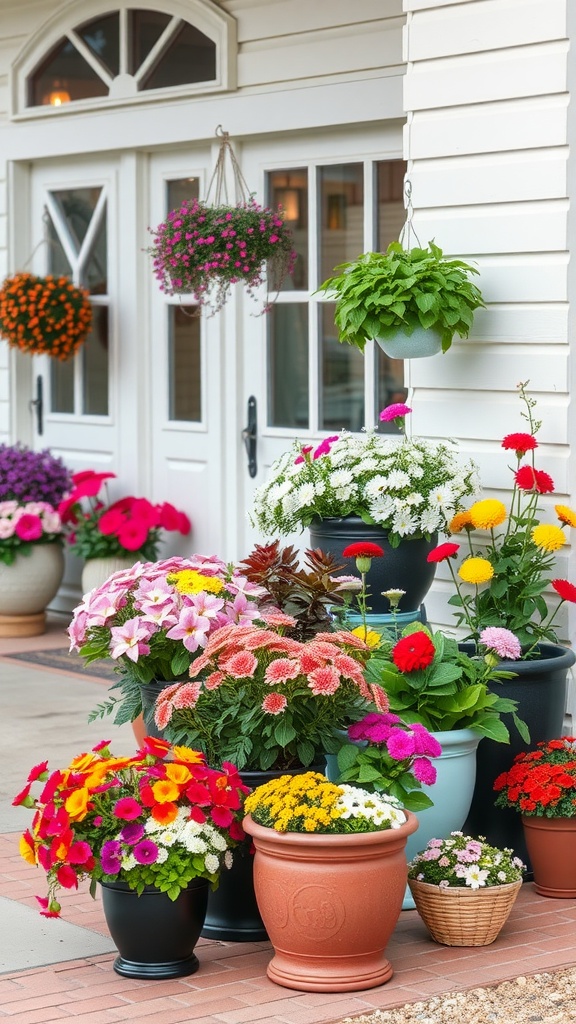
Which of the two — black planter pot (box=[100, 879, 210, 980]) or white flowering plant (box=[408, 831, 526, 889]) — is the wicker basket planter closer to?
white flowering plant (box=[408, 831, 526, 889])

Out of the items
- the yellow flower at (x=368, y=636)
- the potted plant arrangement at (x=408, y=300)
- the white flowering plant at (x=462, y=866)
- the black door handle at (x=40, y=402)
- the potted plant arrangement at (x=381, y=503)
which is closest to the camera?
the white flowering plant at (x=462, y=866)

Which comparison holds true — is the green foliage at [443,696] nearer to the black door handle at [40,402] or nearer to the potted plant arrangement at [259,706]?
the potted plant arrangement at [259,706]

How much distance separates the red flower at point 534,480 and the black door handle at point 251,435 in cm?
298

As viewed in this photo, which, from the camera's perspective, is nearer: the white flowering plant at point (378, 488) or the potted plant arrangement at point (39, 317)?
the white flowering plant at point (378, 488)

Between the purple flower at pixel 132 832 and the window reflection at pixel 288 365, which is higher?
the window reflection at pixel 288 365

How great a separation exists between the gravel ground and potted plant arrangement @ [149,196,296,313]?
367cm

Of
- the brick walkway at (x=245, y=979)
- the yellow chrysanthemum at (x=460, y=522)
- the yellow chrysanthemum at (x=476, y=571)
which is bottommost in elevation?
the brick walkway at (x=245, y=979)

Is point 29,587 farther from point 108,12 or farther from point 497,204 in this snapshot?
point 497,204

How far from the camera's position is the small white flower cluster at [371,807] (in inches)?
142

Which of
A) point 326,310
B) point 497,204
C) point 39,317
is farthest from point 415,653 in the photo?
point 39,317

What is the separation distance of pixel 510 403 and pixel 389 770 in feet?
5.02

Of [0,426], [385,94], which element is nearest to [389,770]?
[385,94]

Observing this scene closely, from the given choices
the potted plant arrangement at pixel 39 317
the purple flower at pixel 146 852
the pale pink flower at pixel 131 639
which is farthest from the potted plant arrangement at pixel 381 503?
the potted plant arrangement at pixel 39 317

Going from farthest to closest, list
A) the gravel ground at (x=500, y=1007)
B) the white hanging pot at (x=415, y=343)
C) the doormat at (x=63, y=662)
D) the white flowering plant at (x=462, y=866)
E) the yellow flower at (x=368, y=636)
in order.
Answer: the doormat at (x=63, y=662) → the white hanging pot at (x=415, y=343) → the yellow flower at (x=368, y=636) → the white flowering plant at (x=462, y=866) → the gravel ground at (x=500, y=1007)
